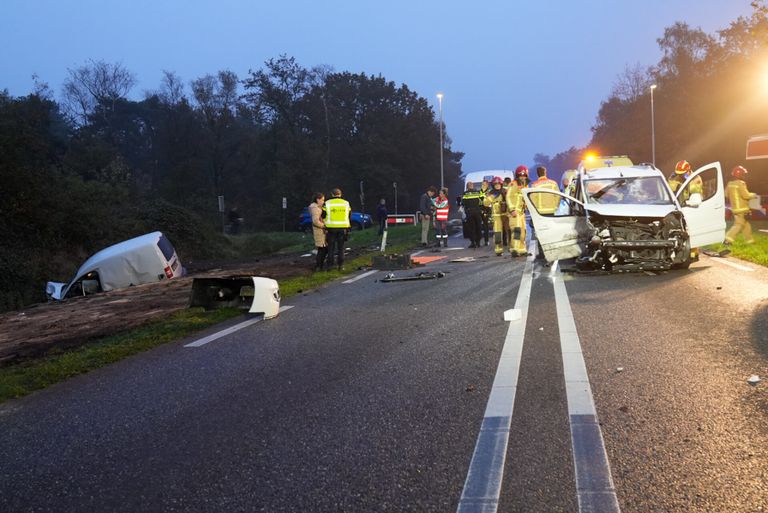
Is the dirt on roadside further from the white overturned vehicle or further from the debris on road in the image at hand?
the white overturned vehicle

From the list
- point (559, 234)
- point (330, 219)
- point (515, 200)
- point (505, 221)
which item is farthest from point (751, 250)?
point (330, 219)

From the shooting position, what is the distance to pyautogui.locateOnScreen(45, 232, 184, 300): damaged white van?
15734mm

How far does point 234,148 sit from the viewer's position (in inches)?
2496

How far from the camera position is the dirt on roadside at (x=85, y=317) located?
8.39 m

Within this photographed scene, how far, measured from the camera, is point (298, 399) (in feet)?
15.8

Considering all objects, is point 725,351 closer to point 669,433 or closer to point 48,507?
point 669,433

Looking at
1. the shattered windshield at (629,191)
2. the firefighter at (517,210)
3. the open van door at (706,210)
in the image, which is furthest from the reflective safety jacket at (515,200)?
the open van door at (706,210)

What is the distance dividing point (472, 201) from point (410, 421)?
15113 millimetres

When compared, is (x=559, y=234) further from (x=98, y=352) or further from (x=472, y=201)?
(x=98, y=352)

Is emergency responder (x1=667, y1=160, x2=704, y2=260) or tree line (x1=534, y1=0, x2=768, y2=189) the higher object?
tree line (x1=534, y1=0, x2=768, y2=189)

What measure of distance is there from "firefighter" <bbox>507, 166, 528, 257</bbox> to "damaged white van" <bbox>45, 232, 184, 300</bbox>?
8.29m

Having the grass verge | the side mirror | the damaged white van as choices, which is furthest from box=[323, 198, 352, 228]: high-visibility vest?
the side mirror

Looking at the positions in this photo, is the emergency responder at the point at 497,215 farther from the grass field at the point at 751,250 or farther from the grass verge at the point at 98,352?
the grass verge at the point at 98,352

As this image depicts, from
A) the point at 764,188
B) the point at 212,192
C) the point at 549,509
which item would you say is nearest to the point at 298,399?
the point at 549,509
